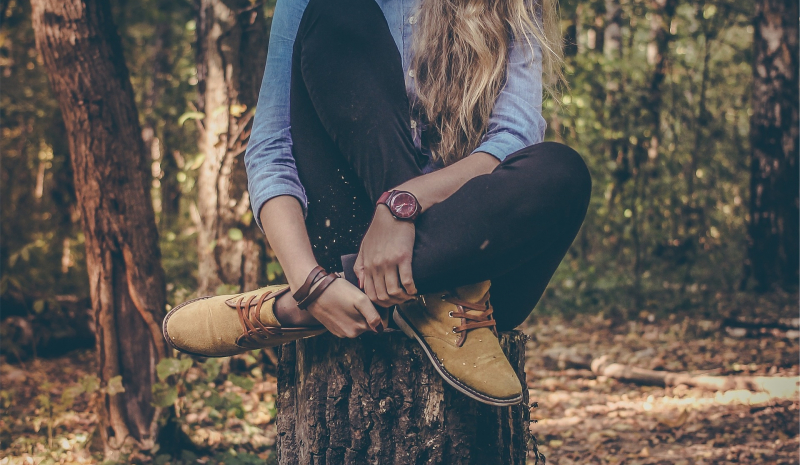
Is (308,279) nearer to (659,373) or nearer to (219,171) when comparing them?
(219,171)

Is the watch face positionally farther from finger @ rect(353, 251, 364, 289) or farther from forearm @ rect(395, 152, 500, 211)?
finger @ rect(353, 251, 364, 289)

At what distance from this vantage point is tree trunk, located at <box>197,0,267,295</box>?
3641 millimetres

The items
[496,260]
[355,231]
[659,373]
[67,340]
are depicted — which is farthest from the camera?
[67,340]

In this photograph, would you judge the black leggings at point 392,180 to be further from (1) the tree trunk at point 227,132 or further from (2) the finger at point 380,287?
(1) the tree trunk at point 227,132

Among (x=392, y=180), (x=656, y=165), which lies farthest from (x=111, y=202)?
(x=656, y=165)

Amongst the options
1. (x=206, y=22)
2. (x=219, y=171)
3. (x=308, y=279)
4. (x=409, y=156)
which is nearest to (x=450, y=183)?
(x=409, y=156)

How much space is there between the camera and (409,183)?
1557 millimetres

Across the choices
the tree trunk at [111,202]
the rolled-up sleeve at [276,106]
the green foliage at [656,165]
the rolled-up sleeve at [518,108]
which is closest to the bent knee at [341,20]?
the rolled-up sleeve at [276,106]

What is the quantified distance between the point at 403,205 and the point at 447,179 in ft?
0.58

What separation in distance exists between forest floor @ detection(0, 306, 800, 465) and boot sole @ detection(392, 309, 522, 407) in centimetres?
118

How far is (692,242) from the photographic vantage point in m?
5.99

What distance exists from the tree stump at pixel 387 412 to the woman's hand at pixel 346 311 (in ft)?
0.48

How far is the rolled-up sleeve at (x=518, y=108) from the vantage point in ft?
5.59

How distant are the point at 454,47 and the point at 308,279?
755mm
